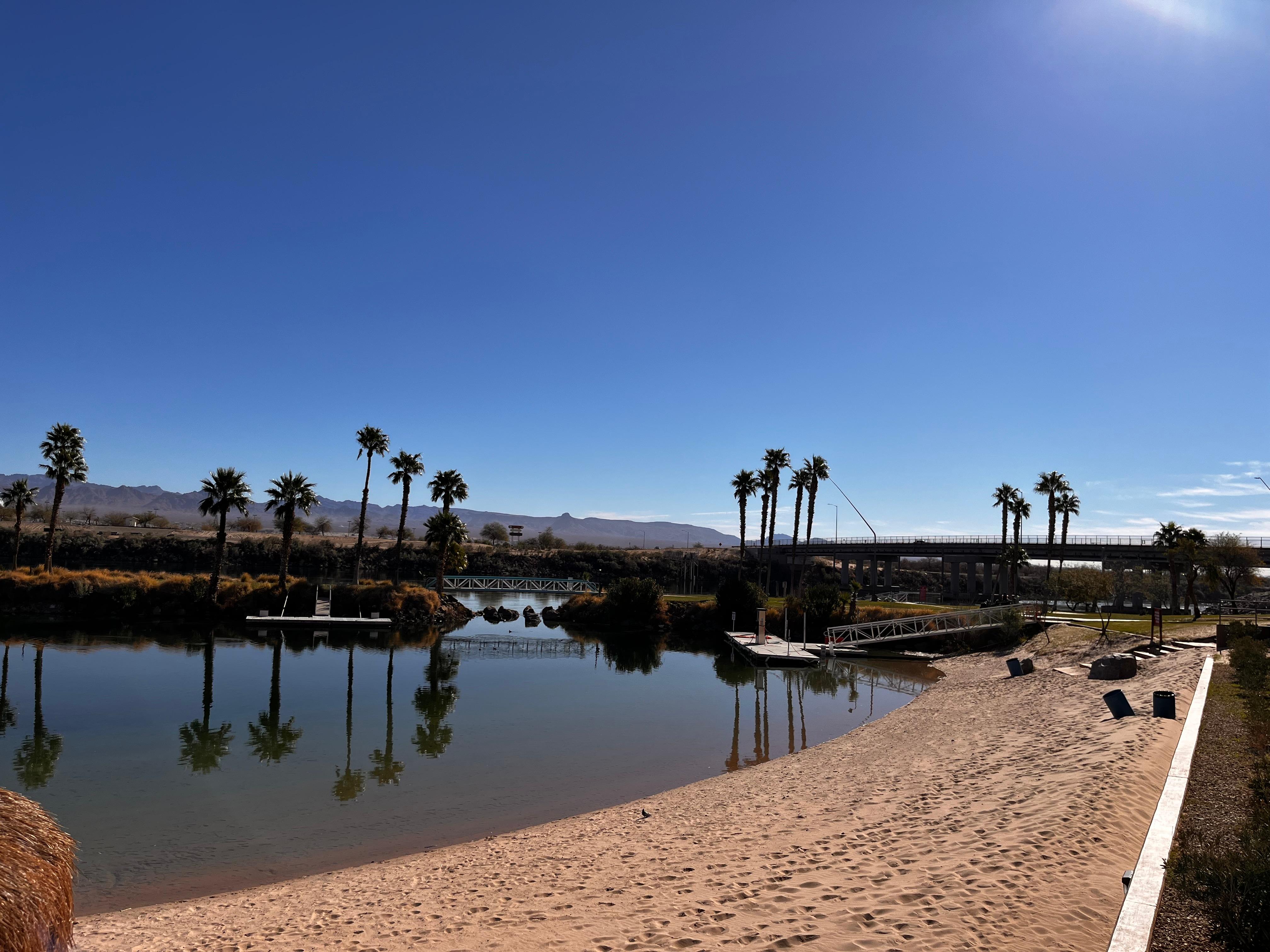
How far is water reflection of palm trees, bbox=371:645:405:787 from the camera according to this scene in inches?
763

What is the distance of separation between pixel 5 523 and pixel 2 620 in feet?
241

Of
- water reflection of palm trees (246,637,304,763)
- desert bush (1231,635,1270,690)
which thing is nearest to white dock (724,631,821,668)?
desert bush (1231,635,1270,690)

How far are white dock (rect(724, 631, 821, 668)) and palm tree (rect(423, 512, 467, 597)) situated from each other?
29.0 m

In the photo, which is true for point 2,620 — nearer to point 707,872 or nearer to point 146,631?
point 146,631

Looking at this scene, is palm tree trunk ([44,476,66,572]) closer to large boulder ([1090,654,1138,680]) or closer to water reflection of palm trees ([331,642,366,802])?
water reflection of palm trees ([331,642,366,802])

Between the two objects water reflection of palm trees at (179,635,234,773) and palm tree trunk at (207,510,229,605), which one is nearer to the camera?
water reflection of palm trees at (179,635,234,773)

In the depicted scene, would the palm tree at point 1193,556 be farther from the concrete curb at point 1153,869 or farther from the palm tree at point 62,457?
the palm tree at point 62,457

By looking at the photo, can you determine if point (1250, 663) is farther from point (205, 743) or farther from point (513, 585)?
point (513, 585)

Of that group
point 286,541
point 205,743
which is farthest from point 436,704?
point 286,541

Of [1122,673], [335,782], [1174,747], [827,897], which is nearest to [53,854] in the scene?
[827,897]

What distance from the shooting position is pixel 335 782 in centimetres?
1895

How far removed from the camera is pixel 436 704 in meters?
29.8

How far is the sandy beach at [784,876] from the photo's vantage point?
334 inches

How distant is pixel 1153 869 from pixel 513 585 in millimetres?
67337
